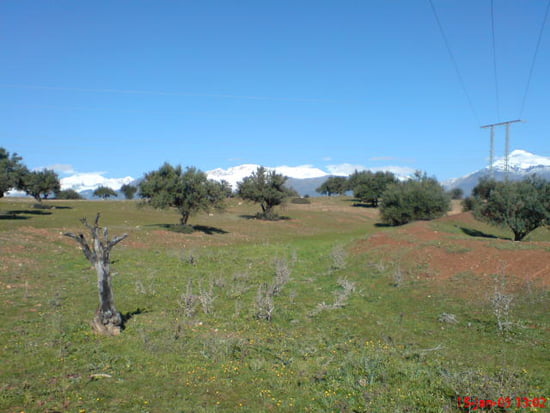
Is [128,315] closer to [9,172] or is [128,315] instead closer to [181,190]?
[181,190]

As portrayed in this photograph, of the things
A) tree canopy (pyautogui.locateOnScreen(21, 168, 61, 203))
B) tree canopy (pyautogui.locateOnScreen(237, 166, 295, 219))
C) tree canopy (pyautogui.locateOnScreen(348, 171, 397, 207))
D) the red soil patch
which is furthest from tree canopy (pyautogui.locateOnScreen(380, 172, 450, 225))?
tree canopy (pyautogui.locateOnScreen(21, 168, 61, 203))

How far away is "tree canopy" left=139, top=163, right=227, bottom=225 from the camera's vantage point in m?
45.3

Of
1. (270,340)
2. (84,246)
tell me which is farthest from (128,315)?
(270,340)

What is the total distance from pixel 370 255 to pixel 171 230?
24.5m

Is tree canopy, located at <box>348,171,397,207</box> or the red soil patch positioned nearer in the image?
the red soil patch

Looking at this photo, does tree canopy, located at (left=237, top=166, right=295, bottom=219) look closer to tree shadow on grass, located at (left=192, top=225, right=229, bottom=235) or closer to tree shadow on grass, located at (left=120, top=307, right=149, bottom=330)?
tree shadow on grass, located at (left=192, top=225, right=229, bottom=235)

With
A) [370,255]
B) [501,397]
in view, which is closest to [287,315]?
[501,397]

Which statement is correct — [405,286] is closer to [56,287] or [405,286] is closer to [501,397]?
[501,397]

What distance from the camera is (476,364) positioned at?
11.1 metres

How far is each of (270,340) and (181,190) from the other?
114ft

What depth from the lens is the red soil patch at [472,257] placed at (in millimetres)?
19953

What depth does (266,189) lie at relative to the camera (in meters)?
66.6

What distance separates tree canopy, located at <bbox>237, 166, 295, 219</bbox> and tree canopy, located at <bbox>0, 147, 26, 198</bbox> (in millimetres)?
32186

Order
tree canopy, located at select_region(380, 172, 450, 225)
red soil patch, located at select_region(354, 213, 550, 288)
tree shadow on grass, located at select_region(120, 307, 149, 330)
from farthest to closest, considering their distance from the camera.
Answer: tree canopy, located at select_region(380, 172, 450, 225) → red soil patch, located at select_region(354, 213, 550, 288) → tree shadow on grass, located at select_region(120, 307, 149, 330)
